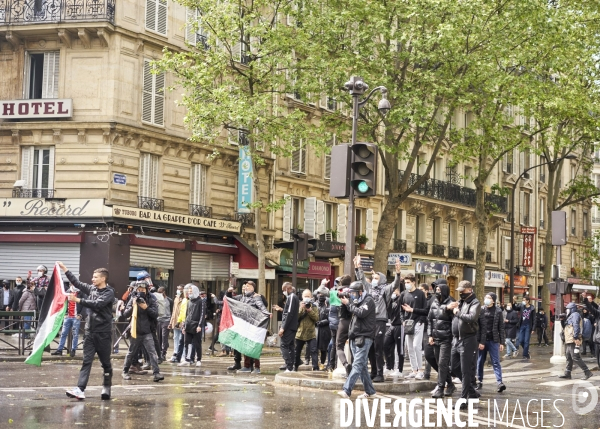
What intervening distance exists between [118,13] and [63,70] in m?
2.53

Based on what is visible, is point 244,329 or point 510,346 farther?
point 510,346

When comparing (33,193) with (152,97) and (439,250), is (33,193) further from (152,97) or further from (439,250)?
(439,250)

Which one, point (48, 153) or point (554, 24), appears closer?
point (554, 24)

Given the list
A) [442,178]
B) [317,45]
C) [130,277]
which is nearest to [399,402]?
[317,45]

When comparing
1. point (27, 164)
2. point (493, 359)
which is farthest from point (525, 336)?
point (27, 164)

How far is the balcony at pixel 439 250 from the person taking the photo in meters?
51.1

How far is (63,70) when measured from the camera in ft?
105

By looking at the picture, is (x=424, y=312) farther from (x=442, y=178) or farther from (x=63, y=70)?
(x=442, y=178)

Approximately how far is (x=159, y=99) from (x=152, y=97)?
391 millimetres

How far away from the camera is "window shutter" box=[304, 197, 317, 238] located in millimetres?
41000

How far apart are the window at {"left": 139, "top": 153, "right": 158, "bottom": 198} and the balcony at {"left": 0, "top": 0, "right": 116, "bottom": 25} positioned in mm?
4605

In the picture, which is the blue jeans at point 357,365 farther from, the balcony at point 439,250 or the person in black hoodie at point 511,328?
the balcony at point 439,250

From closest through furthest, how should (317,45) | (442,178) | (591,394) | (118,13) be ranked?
(591,394) → (317,45) → (118,13) → (442,178)

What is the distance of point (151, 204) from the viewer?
33.0 metres
